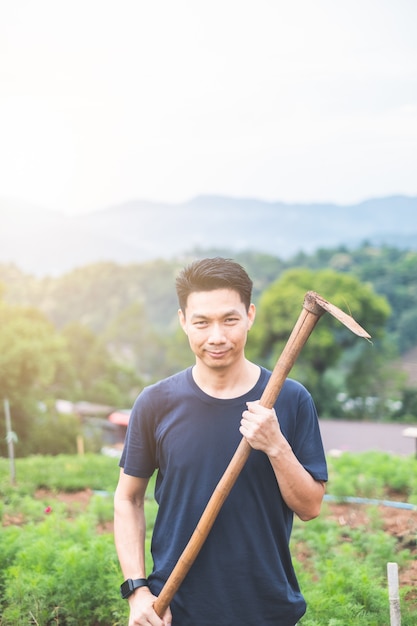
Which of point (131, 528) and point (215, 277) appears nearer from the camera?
point (215, 277)

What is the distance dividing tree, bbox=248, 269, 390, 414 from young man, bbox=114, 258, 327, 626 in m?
28.8

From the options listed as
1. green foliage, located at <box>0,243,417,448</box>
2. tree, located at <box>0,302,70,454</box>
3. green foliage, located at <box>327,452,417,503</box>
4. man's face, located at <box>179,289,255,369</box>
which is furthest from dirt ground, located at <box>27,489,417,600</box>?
tree, located at <box>0,302,70,454</box>

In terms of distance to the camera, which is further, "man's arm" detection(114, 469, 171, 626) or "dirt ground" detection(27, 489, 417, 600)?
"dirt ground" detection(27, 489, 417, 600)

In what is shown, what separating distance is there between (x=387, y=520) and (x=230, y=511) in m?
4.53

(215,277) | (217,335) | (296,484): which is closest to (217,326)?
(217,335)

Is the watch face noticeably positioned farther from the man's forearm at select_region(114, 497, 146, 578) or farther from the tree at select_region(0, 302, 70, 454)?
the tree at select_region(0, 302, 70, 454)

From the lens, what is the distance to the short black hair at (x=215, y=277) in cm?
241

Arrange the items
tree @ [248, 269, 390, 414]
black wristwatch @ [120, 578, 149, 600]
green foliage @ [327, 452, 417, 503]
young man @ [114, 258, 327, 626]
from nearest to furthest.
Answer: young man @ [114, 258, 327, 626]
black wristwatch @ [120, 578, 149, 600]
green foliage @ [327, 452, 417, 503]
tree @ [248, 269, 390, 414]

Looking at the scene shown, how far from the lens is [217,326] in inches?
94.0

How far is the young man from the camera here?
2.36m

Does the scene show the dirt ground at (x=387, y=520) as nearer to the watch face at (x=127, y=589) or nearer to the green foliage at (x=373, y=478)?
the green foliage at (x=373, y=478)

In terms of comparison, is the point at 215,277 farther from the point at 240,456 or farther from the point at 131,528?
the point at 131,528

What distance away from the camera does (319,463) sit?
2.37 meters

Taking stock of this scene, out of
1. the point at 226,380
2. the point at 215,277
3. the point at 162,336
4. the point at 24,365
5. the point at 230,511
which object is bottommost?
the point at 162,336
